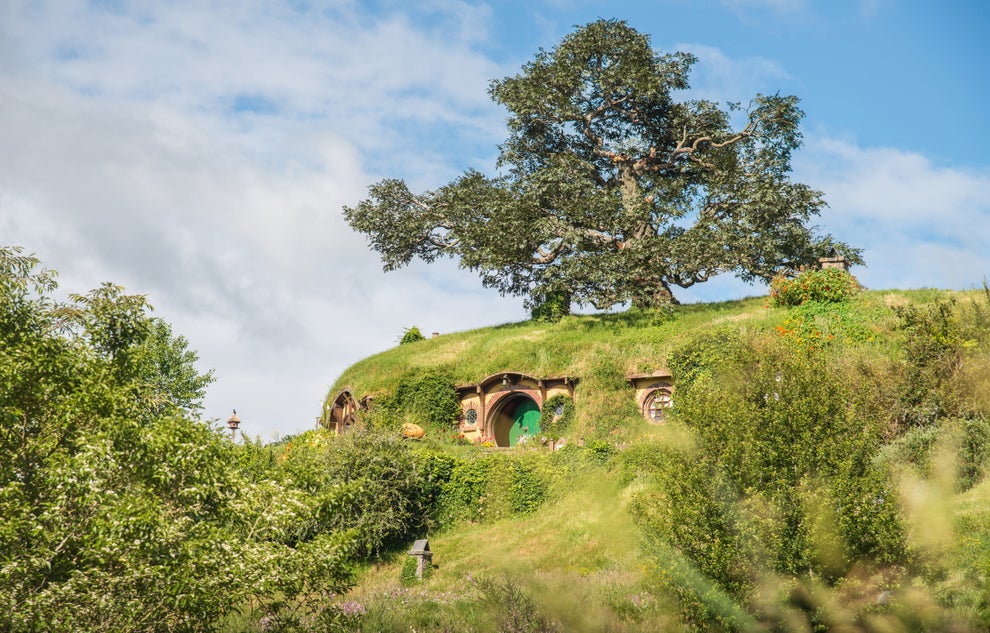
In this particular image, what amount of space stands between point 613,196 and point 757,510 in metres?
25.1

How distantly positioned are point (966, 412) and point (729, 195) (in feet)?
66.4

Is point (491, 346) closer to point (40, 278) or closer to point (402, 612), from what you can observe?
point (402, 612)

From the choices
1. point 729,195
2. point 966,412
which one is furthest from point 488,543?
point 729,195

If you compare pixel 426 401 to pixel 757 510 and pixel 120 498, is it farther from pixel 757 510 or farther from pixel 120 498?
pixel 120 498

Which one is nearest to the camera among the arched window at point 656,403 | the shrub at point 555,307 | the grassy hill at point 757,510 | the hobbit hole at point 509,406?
the grassy hill at point 757,510

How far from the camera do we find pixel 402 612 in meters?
16.6

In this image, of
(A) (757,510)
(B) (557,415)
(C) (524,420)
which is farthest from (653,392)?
(A) (757,510)

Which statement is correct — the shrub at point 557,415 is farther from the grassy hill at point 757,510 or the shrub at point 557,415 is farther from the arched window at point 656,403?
the grassy hill at point 757,510

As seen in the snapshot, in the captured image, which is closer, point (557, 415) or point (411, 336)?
point (557, 415)

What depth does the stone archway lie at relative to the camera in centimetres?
3259

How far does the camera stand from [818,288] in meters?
30.0

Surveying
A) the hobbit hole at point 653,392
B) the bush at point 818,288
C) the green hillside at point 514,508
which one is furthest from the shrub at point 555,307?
the green hillside at point 514,508

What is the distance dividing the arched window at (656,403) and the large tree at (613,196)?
6.21 m

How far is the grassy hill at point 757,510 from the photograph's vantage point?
528 inches
